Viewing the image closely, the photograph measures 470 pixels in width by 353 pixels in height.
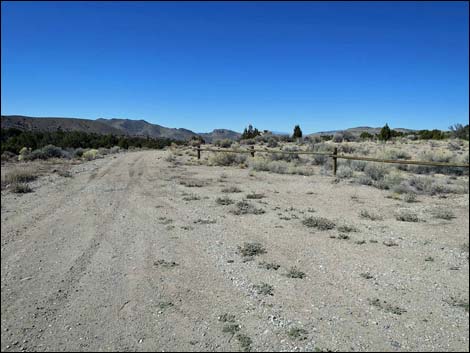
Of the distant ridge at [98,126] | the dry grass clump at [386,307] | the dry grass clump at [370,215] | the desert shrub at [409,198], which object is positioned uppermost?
the distant ridge at [98,126]

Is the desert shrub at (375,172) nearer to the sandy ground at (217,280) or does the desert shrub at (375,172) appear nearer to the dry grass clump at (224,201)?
the sandy ground at (217,280)

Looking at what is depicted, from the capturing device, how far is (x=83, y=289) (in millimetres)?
4102

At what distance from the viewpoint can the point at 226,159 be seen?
73.8ft

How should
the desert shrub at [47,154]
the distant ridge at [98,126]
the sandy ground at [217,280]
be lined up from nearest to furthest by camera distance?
the sandy ground at [217,280] < the desert shrub at [47,154] < the distant ridge at [98,126]

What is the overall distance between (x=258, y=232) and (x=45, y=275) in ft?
13.2

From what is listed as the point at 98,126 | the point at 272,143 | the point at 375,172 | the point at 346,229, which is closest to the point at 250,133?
the point at 272,143

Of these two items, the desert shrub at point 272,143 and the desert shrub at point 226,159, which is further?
the desert shrub at point 272,143

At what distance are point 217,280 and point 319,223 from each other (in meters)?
3.55

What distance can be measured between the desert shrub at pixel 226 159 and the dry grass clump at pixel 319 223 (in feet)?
47.1

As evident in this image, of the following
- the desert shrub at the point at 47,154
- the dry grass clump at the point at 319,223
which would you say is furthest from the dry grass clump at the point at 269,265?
the desert shrub at the point at 47,154

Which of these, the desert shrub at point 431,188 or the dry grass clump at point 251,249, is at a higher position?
the desert shrub at point 431,188

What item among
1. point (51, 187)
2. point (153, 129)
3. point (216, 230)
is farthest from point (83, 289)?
point (153, 129)

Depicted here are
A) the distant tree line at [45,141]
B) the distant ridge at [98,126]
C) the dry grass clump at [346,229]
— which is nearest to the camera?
the dry grass clump at [346,229]

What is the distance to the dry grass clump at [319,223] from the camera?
767cm
